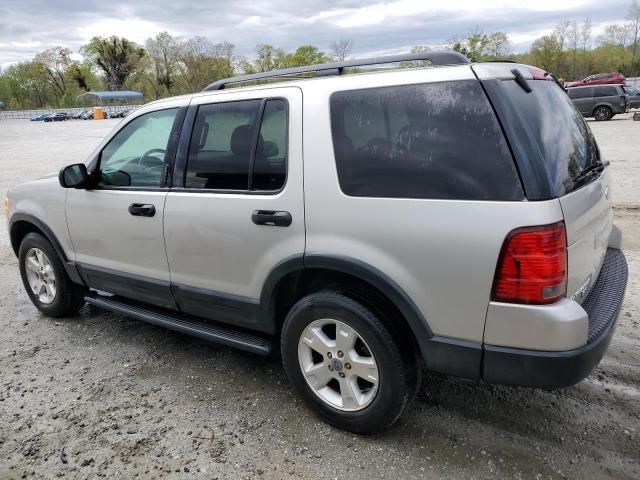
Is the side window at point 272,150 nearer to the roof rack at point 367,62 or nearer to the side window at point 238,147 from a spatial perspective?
the side window at point 238,147

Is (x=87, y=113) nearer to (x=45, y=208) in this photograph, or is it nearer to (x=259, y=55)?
(x=259, y=55)

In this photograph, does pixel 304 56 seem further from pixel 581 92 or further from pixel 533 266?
pixel 533 266

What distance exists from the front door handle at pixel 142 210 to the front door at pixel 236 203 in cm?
14

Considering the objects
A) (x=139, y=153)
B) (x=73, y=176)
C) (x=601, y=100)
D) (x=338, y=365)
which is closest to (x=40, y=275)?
(x=73, y=176)

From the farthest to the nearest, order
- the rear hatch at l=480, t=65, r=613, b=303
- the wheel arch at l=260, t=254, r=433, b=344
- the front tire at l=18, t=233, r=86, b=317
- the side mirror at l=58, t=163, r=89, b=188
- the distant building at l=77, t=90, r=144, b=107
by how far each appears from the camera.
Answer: the distant building at l=77, t=90, r=144, b=107, the front tire at l=18, t=233, r=86, b=317, the side mirror at l=58, t=163, r=89, b=188, the wheel arch at l=260, t=254, r=433, b=344, the rear hatch at l=480, t=65, r=613, b=303

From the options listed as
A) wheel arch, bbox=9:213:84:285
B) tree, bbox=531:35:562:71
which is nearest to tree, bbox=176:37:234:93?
tree, bbox=531:35:562:71

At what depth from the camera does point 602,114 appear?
23766 mm

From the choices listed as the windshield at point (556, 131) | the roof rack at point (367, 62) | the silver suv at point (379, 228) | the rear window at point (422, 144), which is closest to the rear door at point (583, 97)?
the silver suv at point (379, 228)

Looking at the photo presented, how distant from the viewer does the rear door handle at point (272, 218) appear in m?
2.80

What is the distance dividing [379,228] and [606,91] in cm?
2522

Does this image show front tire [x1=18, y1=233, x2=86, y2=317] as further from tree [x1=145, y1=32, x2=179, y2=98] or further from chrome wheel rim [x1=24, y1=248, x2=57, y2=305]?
tree [x1=145, y1=32, x2=179, y2=98]

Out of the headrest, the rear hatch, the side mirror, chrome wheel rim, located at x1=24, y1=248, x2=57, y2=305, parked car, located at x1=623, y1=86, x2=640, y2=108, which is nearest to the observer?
the rear hatch

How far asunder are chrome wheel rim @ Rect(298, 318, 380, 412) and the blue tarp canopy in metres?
92.1

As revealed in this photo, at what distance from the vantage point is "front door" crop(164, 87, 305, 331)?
2.85 metres
